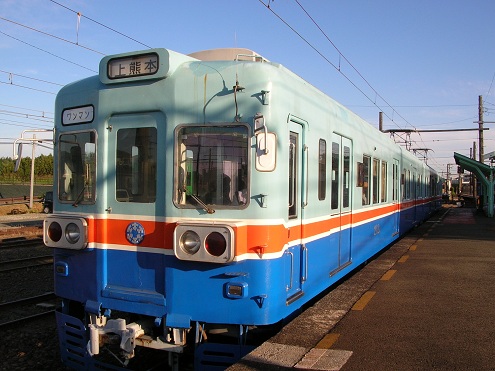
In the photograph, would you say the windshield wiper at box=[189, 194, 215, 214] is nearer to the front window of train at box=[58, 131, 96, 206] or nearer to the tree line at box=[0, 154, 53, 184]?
the front window of train at box=[58, 131, 96, 206]

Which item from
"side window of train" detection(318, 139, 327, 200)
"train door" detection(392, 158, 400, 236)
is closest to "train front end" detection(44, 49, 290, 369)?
"side window of train" detection(318, 139, 327, 200)

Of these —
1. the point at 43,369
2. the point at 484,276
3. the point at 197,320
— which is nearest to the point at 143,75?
the point at 197,320

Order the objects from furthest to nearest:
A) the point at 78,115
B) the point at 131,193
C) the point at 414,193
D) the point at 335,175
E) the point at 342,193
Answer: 1. the point at 414,193
2. the point at 342,193
3. the point at 335,175
4. the point at 78,115
5. the point at 131,193

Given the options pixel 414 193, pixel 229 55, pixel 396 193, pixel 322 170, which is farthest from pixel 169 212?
pixel 414 193

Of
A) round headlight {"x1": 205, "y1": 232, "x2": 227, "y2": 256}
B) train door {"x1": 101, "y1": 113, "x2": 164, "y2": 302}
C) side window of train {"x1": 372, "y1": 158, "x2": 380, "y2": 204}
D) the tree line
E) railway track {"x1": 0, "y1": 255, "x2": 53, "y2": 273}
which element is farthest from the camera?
the tree line

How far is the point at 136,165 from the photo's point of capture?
468 cm

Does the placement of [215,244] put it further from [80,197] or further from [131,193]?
[80,197]

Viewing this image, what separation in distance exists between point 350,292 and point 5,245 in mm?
11644

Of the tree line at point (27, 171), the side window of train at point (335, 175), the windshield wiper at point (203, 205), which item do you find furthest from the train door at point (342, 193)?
the tree line at point (27, 171)

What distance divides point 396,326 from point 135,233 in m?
2.98

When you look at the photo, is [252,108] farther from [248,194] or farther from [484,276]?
[484,276]

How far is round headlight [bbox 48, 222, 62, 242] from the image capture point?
191 inches

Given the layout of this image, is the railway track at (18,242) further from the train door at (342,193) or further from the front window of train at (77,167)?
the train door at (342,193)

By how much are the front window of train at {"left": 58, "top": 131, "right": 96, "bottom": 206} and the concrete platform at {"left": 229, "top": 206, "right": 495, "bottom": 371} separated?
233 cm
